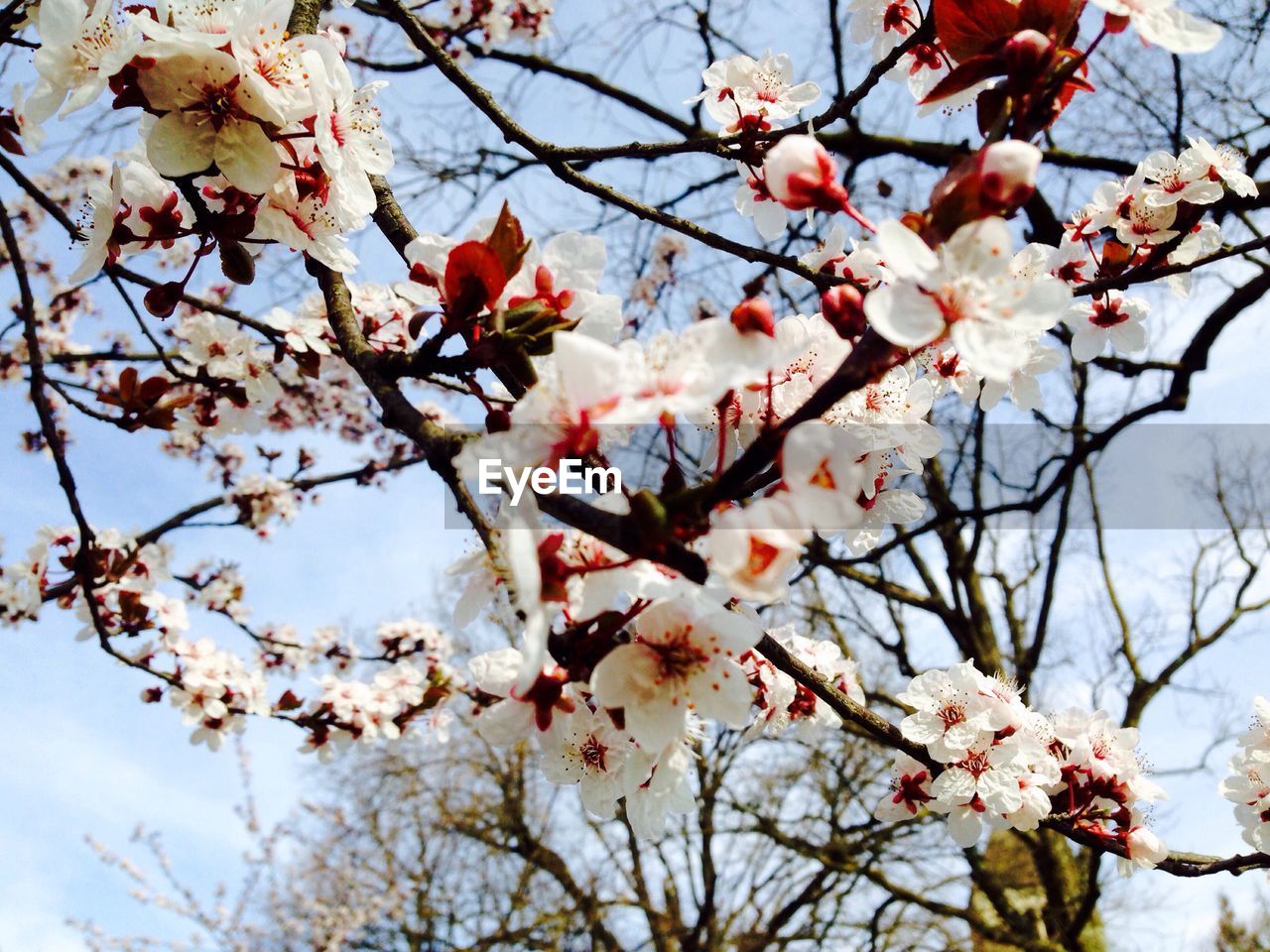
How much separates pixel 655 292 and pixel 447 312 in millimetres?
5111

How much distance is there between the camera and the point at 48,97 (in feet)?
3.35

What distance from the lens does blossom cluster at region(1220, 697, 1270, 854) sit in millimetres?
1522

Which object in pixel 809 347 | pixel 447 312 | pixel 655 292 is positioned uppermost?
pixel 655 292

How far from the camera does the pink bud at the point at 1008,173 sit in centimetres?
59

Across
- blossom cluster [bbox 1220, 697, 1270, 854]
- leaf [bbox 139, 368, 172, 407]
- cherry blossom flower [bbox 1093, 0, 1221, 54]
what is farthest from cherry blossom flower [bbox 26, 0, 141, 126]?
blossom cluster [bbox 1220, 697, 1270, 854]

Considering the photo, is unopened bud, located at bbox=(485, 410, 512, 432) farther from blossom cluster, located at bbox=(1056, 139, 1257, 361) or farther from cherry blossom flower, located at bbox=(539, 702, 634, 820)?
blossom cluster, located at bbox=(1056, 139, 1257, 361)

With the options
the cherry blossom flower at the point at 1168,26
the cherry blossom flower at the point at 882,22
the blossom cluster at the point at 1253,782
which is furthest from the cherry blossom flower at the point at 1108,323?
the cherry blossom flower at the point at 1168,26

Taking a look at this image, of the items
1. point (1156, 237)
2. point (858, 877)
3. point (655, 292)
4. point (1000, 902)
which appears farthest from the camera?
point (858, 877)

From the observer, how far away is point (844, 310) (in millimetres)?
693

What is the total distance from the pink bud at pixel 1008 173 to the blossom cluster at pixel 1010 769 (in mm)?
968

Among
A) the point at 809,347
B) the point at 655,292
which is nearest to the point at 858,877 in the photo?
the point at 655,292

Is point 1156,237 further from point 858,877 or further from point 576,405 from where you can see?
point 858,877

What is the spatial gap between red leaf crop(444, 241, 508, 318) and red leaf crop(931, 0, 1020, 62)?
493 mm

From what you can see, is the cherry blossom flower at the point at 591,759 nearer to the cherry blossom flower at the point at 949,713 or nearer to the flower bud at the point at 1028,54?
the cherry blossom flower at the point at 949,713
